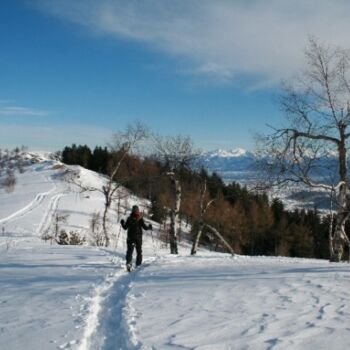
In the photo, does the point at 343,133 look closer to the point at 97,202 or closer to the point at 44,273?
the point at 44,273

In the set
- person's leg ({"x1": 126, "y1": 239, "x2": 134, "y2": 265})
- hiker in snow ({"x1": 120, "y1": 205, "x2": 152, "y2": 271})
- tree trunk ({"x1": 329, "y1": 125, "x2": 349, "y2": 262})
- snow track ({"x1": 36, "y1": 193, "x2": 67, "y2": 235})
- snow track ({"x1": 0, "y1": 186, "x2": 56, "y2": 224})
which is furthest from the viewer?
snow track ({"x1": 0, "y1": 186, "x2": 56, "y2": 224})

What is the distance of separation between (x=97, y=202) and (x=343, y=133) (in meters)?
61.3

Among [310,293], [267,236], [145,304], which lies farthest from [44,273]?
[267,236]

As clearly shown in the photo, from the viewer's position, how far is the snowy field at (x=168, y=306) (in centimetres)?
704

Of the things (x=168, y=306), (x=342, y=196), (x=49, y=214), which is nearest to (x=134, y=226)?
(x=168, y=306)

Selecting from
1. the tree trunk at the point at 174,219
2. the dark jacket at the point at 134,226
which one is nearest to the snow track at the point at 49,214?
the tree trunk at the point at 174,219

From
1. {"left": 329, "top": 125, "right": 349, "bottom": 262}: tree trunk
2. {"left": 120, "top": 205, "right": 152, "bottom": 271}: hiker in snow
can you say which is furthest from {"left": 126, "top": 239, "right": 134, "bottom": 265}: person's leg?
{"left": 329, "top": 125, "right": 349, "bottom": 262}: tree trunk

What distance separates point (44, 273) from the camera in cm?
1393

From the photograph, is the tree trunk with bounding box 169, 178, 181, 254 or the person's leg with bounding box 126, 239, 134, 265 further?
the tree trunk with bounding box 169, 178, 181, 254

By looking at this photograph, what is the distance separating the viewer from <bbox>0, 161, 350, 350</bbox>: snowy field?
7.04 metres

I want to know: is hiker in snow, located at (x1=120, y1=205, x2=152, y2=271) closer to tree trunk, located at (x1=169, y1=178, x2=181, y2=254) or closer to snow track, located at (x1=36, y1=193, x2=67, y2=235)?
tree trunk, located at (x1=169, y1=178, x2=181, y2=254)

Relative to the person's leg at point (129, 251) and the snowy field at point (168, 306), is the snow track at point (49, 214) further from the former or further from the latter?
the snowy field at point (168, 306)

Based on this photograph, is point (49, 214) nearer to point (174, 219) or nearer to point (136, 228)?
point (174, 219)

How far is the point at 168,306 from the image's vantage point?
9.19 m
